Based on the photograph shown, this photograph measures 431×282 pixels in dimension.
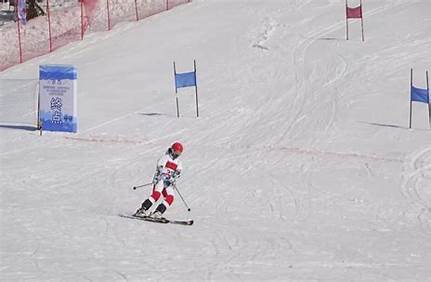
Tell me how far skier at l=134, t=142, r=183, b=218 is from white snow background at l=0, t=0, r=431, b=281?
333 millimetres

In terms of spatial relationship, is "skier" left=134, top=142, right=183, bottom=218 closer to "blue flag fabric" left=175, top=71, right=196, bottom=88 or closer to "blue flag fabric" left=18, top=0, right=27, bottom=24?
"blue flag fabric" left=175, top=71, right=196, bottom=88

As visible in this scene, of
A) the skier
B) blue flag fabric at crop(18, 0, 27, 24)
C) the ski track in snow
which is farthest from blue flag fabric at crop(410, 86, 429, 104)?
blue flag fabric at crop(18, 0, 27, 24)

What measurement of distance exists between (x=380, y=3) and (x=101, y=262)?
2919cm

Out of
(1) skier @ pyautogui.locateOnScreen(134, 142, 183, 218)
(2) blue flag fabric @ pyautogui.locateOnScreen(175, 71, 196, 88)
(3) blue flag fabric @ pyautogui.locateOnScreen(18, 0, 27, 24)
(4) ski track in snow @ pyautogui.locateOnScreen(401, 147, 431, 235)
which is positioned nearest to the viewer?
(1) skier @ pyautogui.locateOnScreen(134, 142, 183, 218)

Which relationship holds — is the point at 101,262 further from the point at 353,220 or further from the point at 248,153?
the point at 248,153

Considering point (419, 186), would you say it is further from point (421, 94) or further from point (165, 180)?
point (165, 180)

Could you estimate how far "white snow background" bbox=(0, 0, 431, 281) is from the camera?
511 inches

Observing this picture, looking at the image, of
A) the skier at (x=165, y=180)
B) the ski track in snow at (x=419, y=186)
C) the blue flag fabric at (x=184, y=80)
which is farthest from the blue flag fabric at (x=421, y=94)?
the skier at (x=165, y=180)

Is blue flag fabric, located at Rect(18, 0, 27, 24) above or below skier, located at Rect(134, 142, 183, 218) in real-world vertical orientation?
above

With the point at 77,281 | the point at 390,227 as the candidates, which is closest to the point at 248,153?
the point at 390,227

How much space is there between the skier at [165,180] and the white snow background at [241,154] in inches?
13.1

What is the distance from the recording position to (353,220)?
16016 mm

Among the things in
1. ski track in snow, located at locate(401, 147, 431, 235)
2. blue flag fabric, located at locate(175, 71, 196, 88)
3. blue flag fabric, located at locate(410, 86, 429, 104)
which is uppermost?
blue flag fabric, located at locate(175, 71, 196, 88)

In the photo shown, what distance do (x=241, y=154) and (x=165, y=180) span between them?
21.6ft
